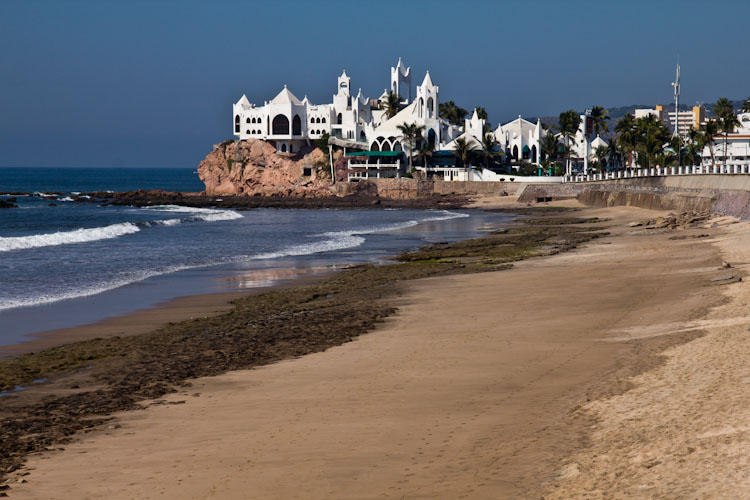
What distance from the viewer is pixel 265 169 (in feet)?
423

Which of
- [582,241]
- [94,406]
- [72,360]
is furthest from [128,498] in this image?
[582,241]

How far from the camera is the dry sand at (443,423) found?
336 inches

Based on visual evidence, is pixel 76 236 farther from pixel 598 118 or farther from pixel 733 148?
pixel 598 118

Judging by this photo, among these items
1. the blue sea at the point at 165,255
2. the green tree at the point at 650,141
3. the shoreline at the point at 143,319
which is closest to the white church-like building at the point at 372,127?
the green tree at the point at 650,141

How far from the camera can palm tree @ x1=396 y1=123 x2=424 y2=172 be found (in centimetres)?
11975

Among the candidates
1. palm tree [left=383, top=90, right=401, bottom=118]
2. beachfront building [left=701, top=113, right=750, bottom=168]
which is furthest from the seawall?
palm tree [left=383, top=90, right=401, bottom=118]

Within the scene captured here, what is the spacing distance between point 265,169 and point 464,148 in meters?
31.2

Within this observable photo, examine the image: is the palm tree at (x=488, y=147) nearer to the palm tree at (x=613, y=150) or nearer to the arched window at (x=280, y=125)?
the palm tree at (x=613, y=150)

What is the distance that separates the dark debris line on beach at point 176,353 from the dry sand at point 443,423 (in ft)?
2.08

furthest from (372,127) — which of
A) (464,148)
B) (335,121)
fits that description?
(464,148)

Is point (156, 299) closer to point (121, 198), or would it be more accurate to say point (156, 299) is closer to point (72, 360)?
point (72, 360)

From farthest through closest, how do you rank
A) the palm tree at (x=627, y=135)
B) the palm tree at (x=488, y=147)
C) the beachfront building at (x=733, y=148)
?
the palm tree at (x=488, y=147), the palm tree at (x=627, y=135), the beachfront building at (x=733, y=148)

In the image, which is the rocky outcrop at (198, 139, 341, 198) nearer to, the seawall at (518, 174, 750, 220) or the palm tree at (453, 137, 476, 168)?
the palm tree at (453, 137, 476, 168)

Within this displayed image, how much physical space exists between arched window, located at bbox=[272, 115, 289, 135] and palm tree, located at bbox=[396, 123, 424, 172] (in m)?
19.3
